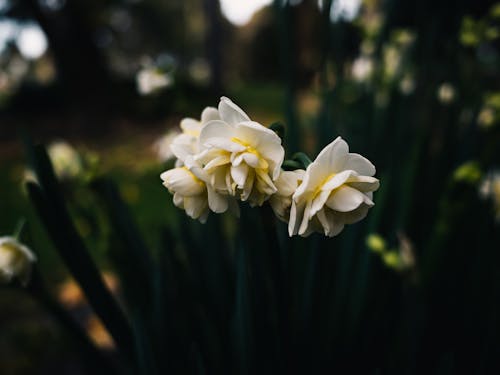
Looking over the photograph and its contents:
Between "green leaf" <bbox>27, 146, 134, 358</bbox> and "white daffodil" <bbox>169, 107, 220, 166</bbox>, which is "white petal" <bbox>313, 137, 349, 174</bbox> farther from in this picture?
"green leaf" <bbox>27, 146, 134, 358</bbox>

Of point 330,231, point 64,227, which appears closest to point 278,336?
point 330,231

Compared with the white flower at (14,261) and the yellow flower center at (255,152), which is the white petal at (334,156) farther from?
the white flower at (14,261)

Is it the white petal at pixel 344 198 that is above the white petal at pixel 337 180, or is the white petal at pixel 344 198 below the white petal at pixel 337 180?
below

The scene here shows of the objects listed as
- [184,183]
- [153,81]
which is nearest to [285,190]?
[184,183]

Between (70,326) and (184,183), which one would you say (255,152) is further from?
(70,326)

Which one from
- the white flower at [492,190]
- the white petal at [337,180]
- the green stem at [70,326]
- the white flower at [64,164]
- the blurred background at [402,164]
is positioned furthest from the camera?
the white flower at [64,164]

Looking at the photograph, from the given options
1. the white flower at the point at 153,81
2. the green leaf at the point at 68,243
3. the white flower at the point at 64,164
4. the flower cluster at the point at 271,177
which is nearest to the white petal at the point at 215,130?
the flower cluster at the point at 271,177
